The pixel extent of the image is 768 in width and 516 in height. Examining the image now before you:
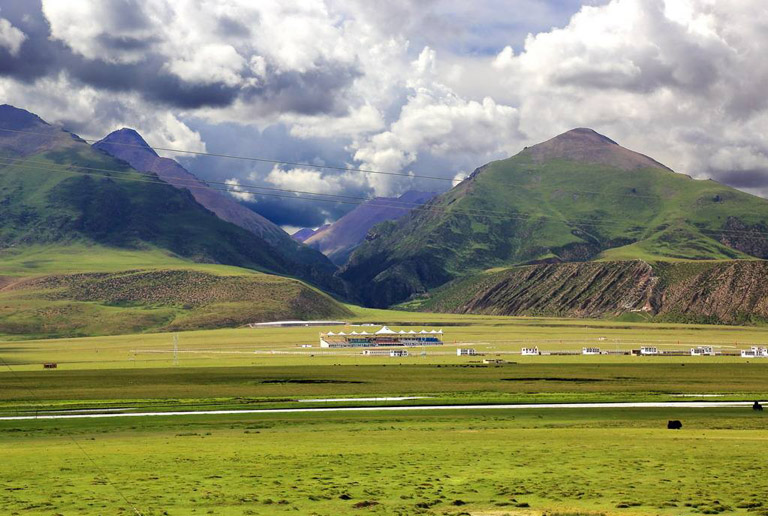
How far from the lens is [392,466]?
43531 mm

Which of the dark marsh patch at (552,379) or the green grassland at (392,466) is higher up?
the green grassland at (392,466)

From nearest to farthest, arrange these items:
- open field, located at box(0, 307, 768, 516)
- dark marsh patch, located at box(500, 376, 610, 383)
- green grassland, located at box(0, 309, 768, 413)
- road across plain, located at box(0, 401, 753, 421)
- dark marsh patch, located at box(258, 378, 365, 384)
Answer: open field, located at box(0, 307, 768, 516) < road across plain, located at box(0, 401, 753, 421) < green grassland, located at box(0, 309, 768, 413) < dark marsh patch, located at box(500, 376, 610, 383) < dark marsh patch, located at box(258, 378, 365, 384)

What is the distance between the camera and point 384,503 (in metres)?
33.7

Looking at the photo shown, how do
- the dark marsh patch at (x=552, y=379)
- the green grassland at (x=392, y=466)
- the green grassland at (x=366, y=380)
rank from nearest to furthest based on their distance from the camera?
the green grassland at (x=392, y=466) → the green grassland at (x=366, y=380) → the dark marsh patch at (x=552, y=379)

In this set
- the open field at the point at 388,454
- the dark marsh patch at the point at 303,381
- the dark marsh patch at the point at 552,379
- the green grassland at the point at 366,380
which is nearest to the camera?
the open field at the point at 388,454

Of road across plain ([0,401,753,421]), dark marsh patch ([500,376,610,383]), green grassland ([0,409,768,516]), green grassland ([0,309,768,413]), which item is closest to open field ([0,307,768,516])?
green grassland ([0,409,768,516])

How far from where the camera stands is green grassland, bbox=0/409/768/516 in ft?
110

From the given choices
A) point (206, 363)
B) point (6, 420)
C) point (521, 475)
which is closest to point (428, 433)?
point (521, 475)

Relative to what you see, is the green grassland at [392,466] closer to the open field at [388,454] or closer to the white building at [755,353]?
the open field at [388,454]

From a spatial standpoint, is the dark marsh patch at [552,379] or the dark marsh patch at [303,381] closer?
the dark marsh patch at [552,379]

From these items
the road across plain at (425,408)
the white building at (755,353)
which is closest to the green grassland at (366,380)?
the road across plain at (425,408)

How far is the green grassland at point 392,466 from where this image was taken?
110 feet

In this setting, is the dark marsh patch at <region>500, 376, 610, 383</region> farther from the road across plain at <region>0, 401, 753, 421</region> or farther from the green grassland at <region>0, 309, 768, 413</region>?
the road across plain at <region>0, 401, 753, 421</region>

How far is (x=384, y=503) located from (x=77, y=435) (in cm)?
3581
